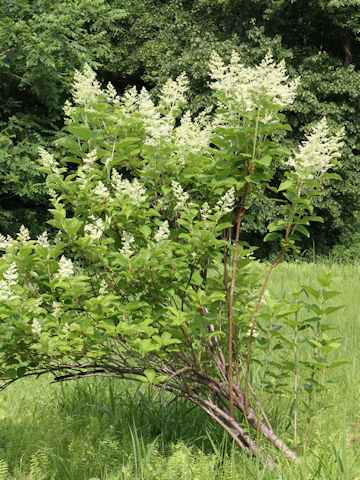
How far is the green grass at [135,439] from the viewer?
2.71 metres

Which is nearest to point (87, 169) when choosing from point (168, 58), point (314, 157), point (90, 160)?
point (90, 160)

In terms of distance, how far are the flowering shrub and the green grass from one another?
9.8 inches

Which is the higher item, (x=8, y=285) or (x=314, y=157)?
(x=314, y=157)

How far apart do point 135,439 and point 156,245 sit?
1434mm

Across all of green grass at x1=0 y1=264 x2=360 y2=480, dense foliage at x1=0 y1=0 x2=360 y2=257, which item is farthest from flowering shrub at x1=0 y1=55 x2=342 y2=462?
dense foliage at x1=0 y1=0 x2=360 y2=257

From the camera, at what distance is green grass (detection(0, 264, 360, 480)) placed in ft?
8.88

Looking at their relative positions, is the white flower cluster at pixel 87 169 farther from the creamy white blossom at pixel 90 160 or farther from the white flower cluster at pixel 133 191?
the white flower cluster at pixel 133 191

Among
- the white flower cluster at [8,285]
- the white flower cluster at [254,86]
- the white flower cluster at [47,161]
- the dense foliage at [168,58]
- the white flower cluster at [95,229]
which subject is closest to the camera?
the white flower cluster at [8,285]

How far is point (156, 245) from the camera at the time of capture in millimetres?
2562

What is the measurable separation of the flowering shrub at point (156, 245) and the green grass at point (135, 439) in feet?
0.82

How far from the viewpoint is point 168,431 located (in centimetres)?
332

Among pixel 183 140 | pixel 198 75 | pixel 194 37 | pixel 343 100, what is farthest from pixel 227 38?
pixel 183 140

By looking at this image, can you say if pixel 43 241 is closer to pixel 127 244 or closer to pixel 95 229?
pixel 95 229

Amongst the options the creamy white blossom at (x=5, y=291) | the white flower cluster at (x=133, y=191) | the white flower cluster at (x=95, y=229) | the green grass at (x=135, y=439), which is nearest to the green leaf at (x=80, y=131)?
the white flower cluster at (x=133, y=191)
